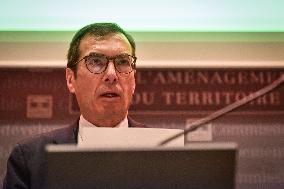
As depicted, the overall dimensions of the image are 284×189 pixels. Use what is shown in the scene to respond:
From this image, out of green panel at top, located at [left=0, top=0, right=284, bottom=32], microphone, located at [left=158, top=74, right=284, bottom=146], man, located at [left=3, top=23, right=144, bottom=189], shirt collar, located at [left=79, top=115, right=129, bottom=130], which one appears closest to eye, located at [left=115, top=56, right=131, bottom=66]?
man, located at [left=3, top=23, right=144, bottom=189]

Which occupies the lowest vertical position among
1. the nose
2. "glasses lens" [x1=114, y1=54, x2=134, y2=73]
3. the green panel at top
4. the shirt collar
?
the shirt collar

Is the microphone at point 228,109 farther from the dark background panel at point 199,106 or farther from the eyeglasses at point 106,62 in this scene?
the dark background panel at point 199,106

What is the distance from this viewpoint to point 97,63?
4.04 ft

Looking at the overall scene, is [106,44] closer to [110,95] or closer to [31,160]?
[110,95]

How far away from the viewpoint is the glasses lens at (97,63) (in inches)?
47.9

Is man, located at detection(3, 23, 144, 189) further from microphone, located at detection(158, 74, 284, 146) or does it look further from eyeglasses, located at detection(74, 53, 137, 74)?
microphone, located at detection(158, 74, 284, 146)

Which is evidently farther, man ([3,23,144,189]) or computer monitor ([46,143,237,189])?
man ([3,23,144,189])

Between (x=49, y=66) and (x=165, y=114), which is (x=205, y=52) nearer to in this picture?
(x=165, y=114)

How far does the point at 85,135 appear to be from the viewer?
0.74m

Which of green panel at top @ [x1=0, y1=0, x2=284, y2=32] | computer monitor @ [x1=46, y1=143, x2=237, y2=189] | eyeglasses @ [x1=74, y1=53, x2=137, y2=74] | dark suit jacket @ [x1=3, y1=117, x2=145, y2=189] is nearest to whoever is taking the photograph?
computer monitor @ [x1=46, y1=143, x2=237, y2=189]

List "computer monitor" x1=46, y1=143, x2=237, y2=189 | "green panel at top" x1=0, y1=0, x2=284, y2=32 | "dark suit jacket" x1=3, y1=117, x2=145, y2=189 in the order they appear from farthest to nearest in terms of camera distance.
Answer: "green panel at top" x1=0, y1=0, x2=284, y2=32 → "dark suit jacket" x1=3, y1=117, x2=145, y2=189 → "computer monitor" x1=46, y1=143, x2=237, y2=189

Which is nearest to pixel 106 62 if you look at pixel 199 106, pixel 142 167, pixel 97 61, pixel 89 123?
pixel 97 61

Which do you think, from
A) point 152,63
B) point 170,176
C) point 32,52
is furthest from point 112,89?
point 170,176

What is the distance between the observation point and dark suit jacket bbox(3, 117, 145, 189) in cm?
111
